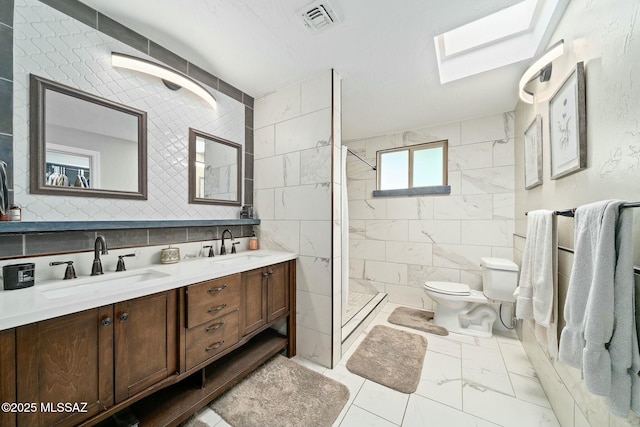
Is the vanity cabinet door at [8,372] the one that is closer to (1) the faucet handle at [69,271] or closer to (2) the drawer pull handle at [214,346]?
(1) the faucet handle at [69,271]

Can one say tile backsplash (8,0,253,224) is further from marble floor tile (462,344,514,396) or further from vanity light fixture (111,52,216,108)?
marble floor tile (462,344,514,396)

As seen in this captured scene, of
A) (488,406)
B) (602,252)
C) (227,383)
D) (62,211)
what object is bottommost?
(488,406)

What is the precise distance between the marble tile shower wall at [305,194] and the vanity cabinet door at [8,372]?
151 cm

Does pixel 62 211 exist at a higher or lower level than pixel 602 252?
higher

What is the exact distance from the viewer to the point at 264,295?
1.75m

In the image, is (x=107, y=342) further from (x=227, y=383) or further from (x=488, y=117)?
(x=488, y=117)

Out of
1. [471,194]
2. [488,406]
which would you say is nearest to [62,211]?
[488,406]

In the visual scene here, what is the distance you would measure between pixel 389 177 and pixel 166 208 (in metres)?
2.71

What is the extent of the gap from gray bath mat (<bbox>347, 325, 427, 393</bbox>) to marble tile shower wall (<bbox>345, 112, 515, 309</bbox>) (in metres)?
0.86

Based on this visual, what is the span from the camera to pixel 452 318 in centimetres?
244

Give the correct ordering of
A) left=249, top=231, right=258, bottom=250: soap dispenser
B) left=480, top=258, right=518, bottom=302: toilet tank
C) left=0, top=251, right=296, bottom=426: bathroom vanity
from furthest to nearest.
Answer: left=249, top=231, right=258, bottom=250: soap dispenser, left=480, top=258, right=518, bottom=302: toilet tank, left=0, top=251, right=296, bottom=426: bathroom vanity

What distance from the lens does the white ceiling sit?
133 cm

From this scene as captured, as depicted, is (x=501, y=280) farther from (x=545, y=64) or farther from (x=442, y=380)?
(x=545, y=64)

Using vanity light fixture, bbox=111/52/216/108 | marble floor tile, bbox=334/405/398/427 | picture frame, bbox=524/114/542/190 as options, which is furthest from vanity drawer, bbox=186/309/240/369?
picture frame, bbox=524/114/542/190
